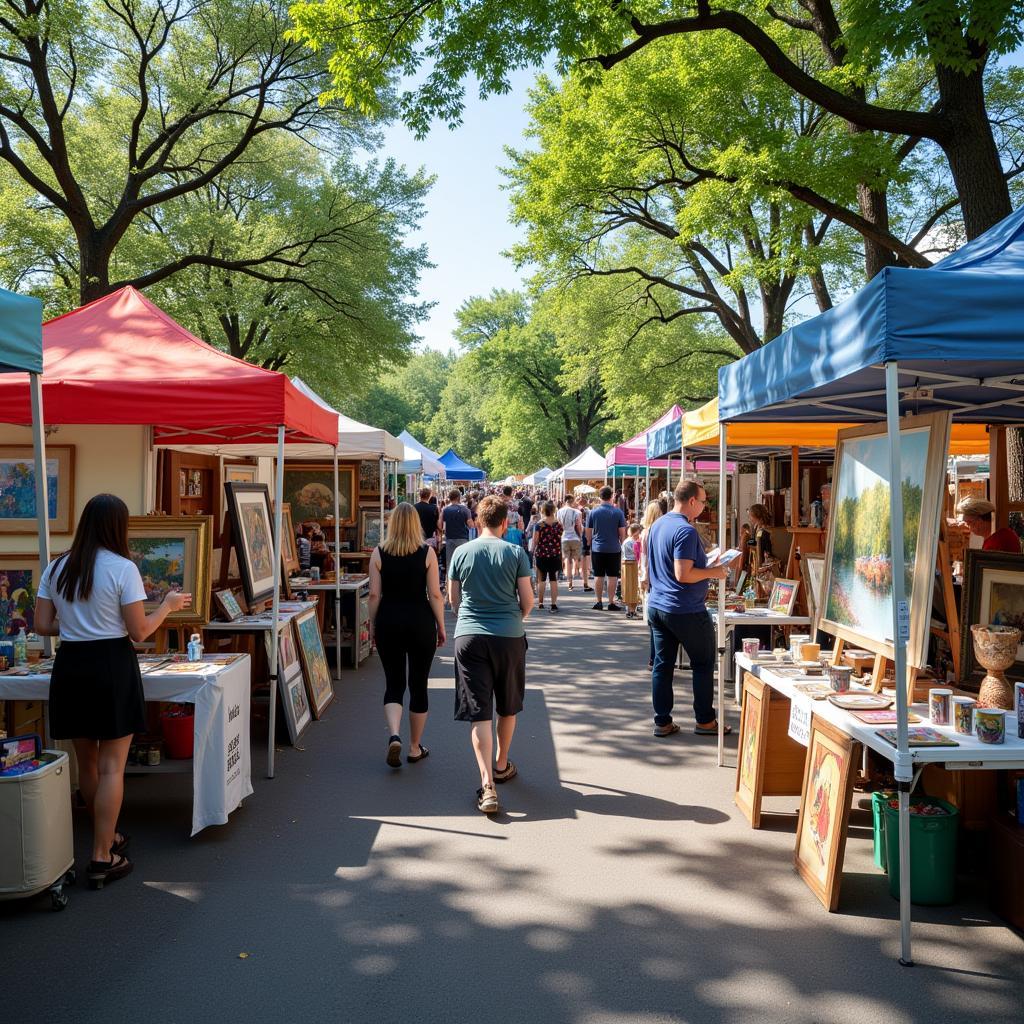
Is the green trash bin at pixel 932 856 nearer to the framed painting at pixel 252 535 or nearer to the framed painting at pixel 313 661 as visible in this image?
the framed painting at pixel 313 661

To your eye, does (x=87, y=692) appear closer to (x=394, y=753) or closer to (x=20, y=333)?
(x=20, y=333)

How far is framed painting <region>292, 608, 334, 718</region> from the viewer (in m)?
7.14

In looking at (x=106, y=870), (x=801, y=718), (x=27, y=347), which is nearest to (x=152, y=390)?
(x=27, y=347)

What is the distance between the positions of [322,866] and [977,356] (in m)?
3.74

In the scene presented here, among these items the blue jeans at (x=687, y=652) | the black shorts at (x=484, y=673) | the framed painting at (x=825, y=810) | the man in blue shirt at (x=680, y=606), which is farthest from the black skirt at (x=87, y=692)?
the blue jeans at (x=687, y=652)

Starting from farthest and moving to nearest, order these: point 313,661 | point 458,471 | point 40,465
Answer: point 458,471, point 313,661, point 40,465

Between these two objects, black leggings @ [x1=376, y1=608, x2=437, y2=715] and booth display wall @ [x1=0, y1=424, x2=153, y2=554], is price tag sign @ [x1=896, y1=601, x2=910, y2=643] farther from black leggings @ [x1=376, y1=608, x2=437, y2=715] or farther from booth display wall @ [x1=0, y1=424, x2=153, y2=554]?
booth display wall @ [x1=0, y1=424, x2=153, y2=554]

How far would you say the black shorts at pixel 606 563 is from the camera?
14000mm

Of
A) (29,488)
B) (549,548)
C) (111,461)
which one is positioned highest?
(111,461)

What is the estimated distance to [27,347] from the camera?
4184mm

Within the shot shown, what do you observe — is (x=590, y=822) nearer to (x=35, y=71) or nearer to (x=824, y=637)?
(x=824, y=637)

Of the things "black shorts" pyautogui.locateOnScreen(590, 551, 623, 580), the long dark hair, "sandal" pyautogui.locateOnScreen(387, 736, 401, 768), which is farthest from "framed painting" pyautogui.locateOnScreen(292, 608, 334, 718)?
"black shorts" pyautogui.locateOnScreen(590, 551, 623, 580)

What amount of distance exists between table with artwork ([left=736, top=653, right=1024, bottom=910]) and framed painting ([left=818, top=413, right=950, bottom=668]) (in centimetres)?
31

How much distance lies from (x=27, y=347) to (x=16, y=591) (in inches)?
105
